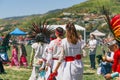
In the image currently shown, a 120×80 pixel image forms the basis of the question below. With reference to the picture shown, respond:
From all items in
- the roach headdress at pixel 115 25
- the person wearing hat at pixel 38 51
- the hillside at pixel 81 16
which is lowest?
the hillside at pixel 81 16

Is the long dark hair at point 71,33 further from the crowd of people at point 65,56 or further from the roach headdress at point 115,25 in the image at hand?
the roach headdress at point 115,25

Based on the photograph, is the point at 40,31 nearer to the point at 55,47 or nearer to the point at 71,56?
the point at 55,47

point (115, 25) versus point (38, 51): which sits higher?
point (115, 25)

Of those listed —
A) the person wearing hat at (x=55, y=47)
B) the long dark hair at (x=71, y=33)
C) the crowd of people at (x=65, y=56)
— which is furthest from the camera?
the person wearing hat at (x=55, y=47)

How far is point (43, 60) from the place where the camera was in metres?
11.3

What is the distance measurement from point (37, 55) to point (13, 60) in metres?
11.7

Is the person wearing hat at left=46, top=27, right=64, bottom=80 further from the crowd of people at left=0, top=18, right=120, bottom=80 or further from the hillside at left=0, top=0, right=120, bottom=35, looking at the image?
the hillside at left=0, top=0, right=120, bottom=35

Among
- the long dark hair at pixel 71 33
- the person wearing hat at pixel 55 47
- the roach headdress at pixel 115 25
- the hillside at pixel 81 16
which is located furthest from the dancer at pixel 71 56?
the hillside at pixel 81 16

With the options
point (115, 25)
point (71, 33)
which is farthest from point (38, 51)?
point (115, 25)

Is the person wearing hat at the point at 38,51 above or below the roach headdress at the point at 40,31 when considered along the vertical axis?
below

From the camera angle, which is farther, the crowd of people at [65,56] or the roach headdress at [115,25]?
the crowd of people at [65,56]

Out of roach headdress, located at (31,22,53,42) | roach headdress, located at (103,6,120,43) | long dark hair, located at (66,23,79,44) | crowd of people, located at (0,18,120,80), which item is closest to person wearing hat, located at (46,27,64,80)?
crowd of people, located at (0,18,120,80)

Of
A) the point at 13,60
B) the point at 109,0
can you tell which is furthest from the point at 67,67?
the point at 109,0

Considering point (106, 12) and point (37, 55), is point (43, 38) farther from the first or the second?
point (106, 12)
